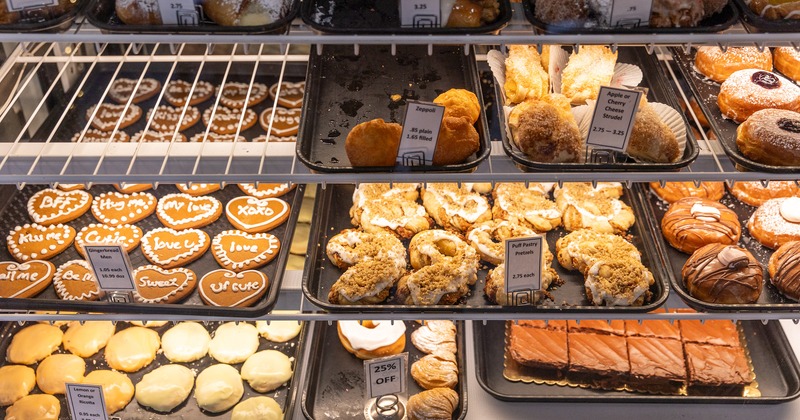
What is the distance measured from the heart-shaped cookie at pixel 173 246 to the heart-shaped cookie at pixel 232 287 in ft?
0.56

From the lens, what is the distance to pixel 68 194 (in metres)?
3.27

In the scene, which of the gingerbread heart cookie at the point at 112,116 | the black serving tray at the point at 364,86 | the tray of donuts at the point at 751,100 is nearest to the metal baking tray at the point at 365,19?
the black serving tray at the point at 364,86

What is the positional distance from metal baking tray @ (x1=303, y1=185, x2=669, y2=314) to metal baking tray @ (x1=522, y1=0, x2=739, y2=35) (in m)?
0.91

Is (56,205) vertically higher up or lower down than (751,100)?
lower down

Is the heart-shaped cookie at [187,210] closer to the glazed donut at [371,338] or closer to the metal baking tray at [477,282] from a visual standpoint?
the metal baking tray at [477,282]

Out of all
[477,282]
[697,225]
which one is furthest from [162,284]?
[697,225]

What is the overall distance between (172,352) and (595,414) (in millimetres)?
1756

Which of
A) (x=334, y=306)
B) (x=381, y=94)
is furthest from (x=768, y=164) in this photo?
(x=334, y=306)

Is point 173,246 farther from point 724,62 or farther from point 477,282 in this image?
point 724,62

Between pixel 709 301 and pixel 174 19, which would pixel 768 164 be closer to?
pixel 709 301

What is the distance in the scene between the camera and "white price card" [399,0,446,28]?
227 cm

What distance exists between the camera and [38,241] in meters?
3.04

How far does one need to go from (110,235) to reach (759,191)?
8.96 ft

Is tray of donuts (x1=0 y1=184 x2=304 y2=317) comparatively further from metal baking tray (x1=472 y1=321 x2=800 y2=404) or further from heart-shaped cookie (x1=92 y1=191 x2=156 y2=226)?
metal baking tray (x1=472 y1=321 x2=800 y2=404)
